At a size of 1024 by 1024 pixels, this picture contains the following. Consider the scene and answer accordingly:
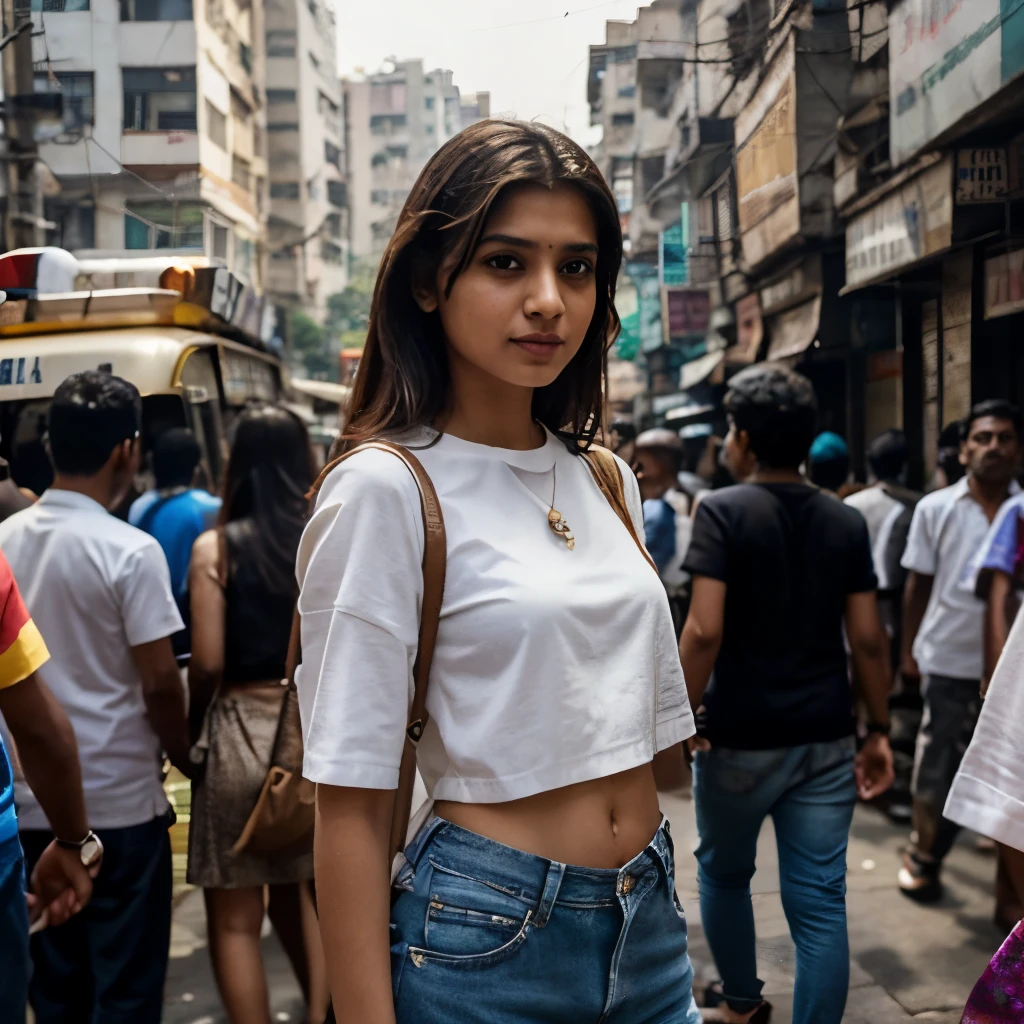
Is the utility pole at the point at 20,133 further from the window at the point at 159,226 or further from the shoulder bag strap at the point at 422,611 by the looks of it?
the shoulder bag strap at the point at 422,611

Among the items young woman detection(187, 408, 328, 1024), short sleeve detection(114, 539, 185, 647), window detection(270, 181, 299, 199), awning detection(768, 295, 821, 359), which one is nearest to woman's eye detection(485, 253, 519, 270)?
short sleeve detection(114, 539, 185, 647)

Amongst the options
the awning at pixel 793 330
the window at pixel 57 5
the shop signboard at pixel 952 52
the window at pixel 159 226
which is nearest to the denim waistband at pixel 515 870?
the window at pixel 159 226

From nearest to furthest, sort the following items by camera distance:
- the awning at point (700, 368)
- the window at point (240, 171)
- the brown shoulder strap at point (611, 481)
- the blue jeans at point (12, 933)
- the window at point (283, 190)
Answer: the brown shoulder strap at point (611, 481) < the blue jeans at point (12, 933) < the window at point (240, 171) < the window at point (283, 190) < the awning at point (700, 368)

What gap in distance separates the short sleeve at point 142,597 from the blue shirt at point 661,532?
2.80m

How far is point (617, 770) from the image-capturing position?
1399 millimetres

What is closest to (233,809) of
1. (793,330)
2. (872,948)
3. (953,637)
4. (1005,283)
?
(872,948)

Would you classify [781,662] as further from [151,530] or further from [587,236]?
[151,530]

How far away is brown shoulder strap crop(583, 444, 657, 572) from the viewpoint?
1.66m

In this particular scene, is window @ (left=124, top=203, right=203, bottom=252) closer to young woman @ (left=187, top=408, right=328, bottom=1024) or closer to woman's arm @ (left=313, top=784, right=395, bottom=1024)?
young woman @ (left=187, top=408, right=328, bottom=1024)

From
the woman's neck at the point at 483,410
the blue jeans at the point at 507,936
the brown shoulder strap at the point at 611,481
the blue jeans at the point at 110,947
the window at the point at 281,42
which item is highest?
the window at the point at 281,42

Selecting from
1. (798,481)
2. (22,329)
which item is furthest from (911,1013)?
(22,329)

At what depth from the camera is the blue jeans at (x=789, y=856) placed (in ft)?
9.13

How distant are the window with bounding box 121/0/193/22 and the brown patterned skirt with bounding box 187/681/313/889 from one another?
171cm

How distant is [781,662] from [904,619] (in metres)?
2.07
